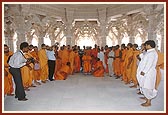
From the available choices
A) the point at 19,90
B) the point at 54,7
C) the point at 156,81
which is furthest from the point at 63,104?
the point at 54,7

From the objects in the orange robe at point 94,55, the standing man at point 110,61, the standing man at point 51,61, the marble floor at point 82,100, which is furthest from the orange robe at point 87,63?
the marble floor at point 82,100

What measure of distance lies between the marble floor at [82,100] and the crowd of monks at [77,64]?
0.48 meters

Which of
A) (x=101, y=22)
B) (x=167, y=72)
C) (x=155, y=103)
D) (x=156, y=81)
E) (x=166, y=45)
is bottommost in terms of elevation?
(x=155, y=103)

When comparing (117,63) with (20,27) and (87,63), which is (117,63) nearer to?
(87,63)

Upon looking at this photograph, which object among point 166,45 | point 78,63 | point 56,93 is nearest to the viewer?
point 166,45

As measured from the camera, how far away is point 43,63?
26.4ft

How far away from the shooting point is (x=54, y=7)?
13.5m

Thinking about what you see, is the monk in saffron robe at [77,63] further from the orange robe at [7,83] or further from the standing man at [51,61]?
the orange robe at [7,83]

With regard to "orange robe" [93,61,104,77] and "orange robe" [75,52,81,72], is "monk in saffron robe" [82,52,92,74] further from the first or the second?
"orange robe" [75,52,81,72]

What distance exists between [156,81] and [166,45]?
5.02 feet

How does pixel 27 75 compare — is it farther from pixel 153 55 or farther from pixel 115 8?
pixel 115 8

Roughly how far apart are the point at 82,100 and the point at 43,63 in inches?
117

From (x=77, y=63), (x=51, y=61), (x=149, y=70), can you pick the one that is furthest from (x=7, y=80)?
(x=77, y=63)

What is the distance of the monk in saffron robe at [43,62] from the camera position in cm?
800
